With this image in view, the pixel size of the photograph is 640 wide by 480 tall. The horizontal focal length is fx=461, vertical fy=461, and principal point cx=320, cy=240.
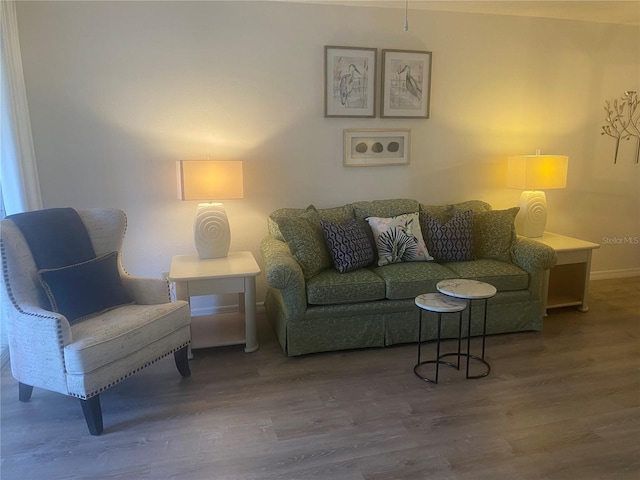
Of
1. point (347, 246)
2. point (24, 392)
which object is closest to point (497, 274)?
point (347, 246)

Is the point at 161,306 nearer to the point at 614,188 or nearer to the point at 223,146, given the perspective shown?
the point at 223,146

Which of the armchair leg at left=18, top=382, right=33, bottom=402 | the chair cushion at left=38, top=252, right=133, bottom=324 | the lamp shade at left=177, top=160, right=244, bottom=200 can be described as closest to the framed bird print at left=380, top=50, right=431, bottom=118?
the lamp shade at left=177, top=160, right=244, bottom=200

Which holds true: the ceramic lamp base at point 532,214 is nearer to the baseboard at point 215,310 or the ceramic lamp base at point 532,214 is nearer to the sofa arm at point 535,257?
the sofa arm at point 535,257

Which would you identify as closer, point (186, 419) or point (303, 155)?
point (186, 419)

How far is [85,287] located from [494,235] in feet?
9.33

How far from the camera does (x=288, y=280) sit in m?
2.88

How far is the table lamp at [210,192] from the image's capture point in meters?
3.10

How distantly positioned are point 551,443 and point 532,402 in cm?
35

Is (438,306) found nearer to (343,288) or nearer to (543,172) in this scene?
(343,288)

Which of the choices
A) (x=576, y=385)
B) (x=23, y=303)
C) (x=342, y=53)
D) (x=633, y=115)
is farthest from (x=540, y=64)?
(x=23, y=303)

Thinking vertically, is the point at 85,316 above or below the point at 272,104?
below

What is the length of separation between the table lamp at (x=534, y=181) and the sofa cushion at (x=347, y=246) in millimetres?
1551

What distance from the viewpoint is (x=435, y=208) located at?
3805mm

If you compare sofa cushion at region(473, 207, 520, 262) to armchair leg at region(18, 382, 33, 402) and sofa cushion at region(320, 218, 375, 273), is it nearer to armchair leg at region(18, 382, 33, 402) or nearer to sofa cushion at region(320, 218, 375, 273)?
sofa cushion at region(320, 218, 375, 273)
